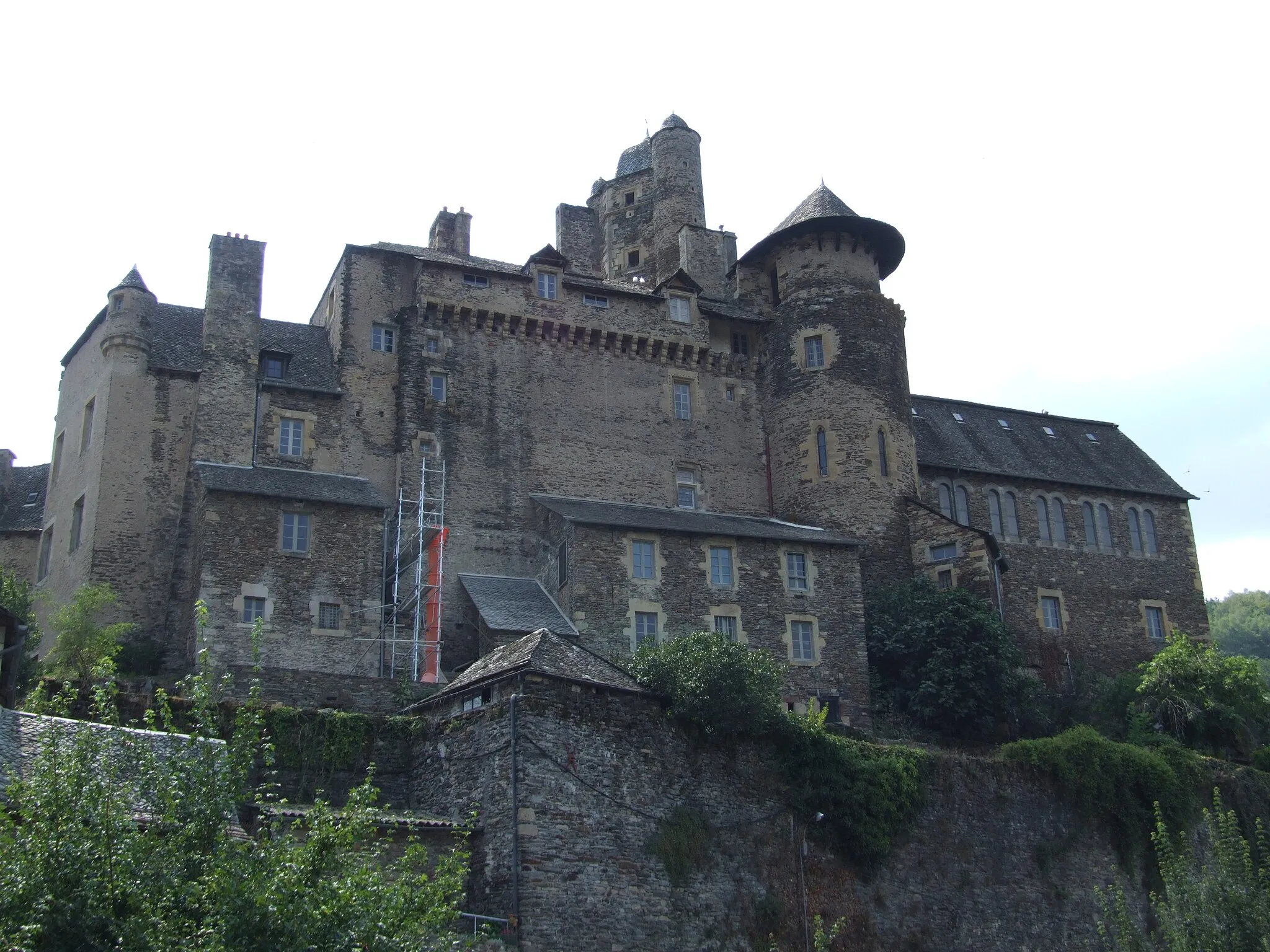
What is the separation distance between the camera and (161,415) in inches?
1614

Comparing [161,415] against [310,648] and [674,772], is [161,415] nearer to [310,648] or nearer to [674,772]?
[310,648]

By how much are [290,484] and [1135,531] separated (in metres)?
30.5

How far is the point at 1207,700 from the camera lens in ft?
137

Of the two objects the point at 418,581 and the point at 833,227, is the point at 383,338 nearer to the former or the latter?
the point at 418,581

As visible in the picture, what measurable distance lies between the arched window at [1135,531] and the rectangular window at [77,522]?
35.1 metres

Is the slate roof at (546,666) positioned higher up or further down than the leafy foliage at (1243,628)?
further down

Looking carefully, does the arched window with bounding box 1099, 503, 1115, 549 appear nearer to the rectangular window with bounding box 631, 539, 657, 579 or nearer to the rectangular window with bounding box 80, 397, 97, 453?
the rectangular window with bounding box 631, 539, 657, 579

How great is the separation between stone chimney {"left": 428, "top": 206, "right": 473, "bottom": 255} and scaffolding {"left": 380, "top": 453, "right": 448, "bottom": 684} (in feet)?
31.1

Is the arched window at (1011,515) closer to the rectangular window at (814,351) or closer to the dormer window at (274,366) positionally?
the rectangular window at (814,351)

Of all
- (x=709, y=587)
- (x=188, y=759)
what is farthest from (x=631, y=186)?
(x=188, y=759)

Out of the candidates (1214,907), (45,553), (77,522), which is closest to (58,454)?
(45,553)

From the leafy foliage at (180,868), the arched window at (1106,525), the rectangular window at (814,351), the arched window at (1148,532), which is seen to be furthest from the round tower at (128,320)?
the arched window at (1148,532)

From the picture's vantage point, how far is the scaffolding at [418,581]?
38656 millimetres

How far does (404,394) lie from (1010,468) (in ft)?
72.0
